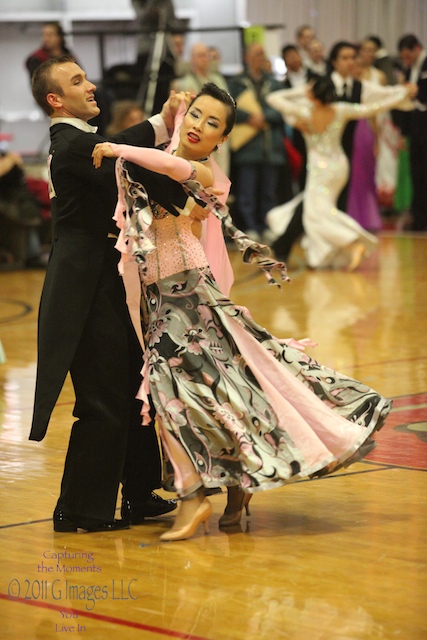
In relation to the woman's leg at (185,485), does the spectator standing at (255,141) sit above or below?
above

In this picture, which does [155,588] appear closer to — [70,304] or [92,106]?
[70,304]

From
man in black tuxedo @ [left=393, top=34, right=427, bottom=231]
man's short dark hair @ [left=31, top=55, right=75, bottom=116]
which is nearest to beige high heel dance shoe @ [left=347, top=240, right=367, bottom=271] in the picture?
man in black tuxedo @ [left=393, top=34, right=427, bottom=231]

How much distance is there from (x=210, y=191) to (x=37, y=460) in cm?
149

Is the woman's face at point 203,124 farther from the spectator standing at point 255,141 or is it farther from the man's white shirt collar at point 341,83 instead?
the spectator standing at point 255,141

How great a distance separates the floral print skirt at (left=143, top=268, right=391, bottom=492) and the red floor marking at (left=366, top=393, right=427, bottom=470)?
27.7 inches

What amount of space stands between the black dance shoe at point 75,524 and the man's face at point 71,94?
4.10ft

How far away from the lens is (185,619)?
2.98 meters

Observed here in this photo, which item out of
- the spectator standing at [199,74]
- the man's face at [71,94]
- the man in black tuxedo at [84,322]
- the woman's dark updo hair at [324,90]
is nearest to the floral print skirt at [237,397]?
the man in black tuxedo at [84,322]

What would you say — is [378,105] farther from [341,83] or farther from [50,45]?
[50,45]

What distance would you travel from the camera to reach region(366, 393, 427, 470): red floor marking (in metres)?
4.54

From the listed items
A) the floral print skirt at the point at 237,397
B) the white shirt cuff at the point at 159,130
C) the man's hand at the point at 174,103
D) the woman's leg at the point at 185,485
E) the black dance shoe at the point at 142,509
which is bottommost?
the black dance shoe at the point at 142,509

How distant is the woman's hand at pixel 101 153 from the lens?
364cm

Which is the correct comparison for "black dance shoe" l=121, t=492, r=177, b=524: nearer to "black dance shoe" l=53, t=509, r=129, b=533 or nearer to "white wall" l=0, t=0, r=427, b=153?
"black dance shoe" l=53, t=509, r=129, b=533

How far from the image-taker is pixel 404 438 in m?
4.84
